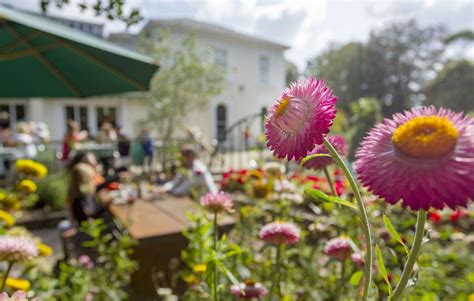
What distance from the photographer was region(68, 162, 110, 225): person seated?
372 cm

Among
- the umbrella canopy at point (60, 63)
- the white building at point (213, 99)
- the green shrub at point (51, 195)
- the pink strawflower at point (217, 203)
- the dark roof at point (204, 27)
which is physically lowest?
the green shrub at point (51, 195)

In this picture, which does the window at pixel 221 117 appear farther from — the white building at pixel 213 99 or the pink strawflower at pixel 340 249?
the pink strawflower at pixel 340 249

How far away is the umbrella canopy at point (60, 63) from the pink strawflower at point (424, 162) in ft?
6.63

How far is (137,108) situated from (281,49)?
964 cm

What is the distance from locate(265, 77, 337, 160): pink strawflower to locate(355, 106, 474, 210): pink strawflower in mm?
69

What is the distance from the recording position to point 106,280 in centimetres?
184

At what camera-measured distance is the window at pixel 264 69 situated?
67.8ft

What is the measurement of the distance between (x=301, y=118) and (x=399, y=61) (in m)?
32.2

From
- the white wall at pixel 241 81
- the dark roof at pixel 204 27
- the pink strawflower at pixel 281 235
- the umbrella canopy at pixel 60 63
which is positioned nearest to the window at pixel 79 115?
the dark roof at pixel 204 27

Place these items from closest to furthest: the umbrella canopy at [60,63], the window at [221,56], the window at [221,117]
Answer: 1. the umbrella canopy at [60,63]
2. the window at [221,56]
3. the window at [221,117]

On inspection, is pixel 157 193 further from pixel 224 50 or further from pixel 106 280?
pixel 224 50

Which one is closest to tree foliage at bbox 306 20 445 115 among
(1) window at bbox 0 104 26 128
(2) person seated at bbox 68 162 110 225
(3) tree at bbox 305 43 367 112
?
(3) tree at bbox 305 43 367 112

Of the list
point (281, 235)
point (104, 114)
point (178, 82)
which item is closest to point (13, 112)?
point (104, 114)

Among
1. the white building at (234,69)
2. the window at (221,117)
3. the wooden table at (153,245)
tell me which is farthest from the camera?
the window at (221,117)
